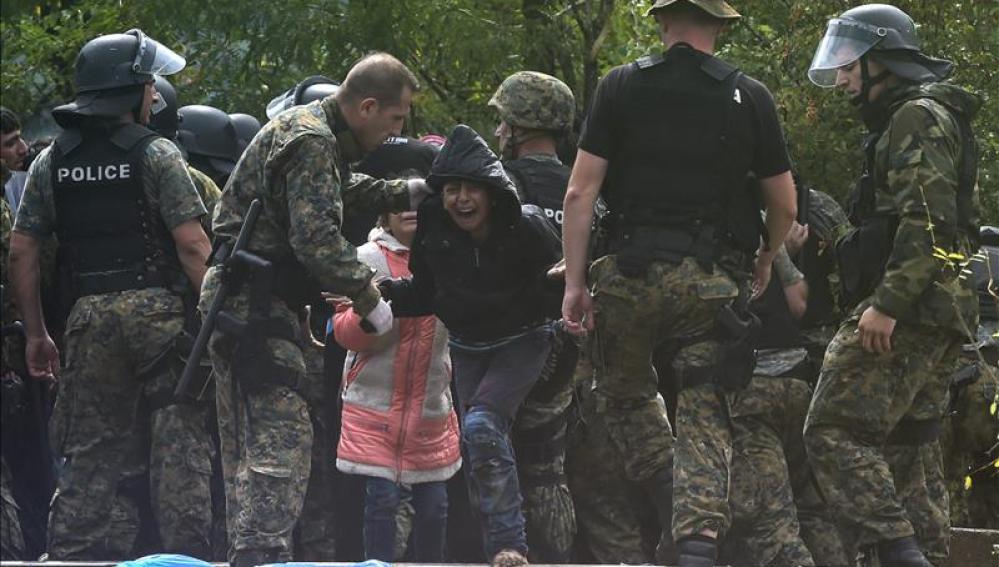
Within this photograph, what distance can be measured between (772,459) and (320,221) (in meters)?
2.41

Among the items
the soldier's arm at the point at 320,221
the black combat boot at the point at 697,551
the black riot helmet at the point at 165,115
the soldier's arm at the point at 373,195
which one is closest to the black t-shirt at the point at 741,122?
the soldier's arm at the point at 320,221

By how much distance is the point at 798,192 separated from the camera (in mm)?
9195

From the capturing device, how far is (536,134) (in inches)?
370

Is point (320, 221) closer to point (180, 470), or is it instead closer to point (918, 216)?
point (180, 470)

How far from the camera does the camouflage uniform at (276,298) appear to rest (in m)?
8.14

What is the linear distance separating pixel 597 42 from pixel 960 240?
444 centimetres

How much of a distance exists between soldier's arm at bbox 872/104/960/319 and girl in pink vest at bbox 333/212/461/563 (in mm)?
1910

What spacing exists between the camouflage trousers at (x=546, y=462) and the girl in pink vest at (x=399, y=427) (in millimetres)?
301

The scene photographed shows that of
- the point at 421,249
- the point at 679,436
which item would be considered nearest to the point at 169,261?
the point at 421,249

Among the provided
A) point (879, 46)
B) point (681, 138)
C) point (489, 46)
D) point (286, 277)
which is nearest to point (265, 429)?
point (286, 277)

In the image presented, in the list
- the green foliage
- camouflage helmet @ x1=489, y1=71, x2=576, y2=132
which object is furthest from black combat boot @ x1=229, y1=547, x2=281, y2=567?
the green foliage

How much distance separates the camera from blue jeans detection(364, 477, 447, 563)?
8797 mm

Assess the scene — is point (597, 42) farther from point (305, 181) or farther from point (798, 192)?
point (305, 181)

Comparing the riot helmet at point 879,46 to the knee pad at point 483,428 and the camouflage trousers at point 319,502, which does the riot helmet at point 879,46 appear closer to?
the knee pad at point 483,428
